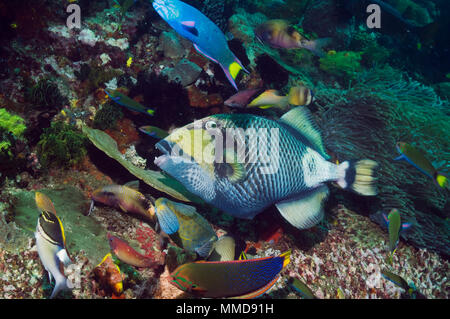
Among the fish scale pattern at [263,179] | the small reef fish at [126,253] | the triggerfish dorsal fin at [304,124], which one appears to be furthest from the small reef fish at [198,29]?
the small reef fish at [126,253]

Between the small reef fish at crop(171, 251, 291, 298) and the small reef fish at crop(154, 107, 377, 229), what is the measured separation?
73cm

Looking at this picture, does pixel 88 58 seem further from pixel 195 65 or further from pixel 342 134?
pixel 342 134

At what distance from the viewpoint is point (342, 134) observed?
3.61 m

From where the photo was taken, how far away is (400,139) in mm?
3436

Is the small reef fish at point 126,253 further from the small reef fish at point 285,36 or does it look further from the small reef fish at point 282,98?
the small reef fish at point 285,36

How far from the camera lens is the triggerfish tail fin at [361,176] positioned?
2283 millimetres

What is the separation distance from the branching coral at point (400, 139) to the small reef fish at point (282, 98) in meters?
0.67

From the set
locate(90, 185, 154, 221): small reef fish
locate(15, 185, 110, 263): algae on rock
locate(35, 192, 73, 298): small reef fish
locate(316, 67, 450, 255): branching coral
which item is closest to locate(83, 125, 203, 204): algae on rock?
locate(90, 185, 154, 221): small reef fish

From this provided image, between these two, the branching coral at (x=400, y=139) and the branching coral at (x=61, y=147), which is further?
the branching coral at (x=400, y=139)

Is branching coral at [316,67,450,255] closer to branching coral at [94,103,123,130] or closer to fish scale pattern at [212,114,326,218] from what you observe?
fish scale pattern at [212,114,326,218]

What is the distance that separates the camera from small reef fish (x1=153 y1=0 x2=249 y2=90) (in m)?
1.90

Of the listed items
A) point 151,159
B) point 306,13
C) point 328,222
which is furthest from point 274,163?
point 306,13

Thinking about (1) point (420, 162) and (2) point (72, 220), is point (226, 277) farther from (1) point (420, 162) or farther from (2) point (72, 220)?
(1) point (420, 162)

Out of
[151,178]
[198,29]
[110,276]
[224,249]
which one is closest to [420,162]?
[224,249]
